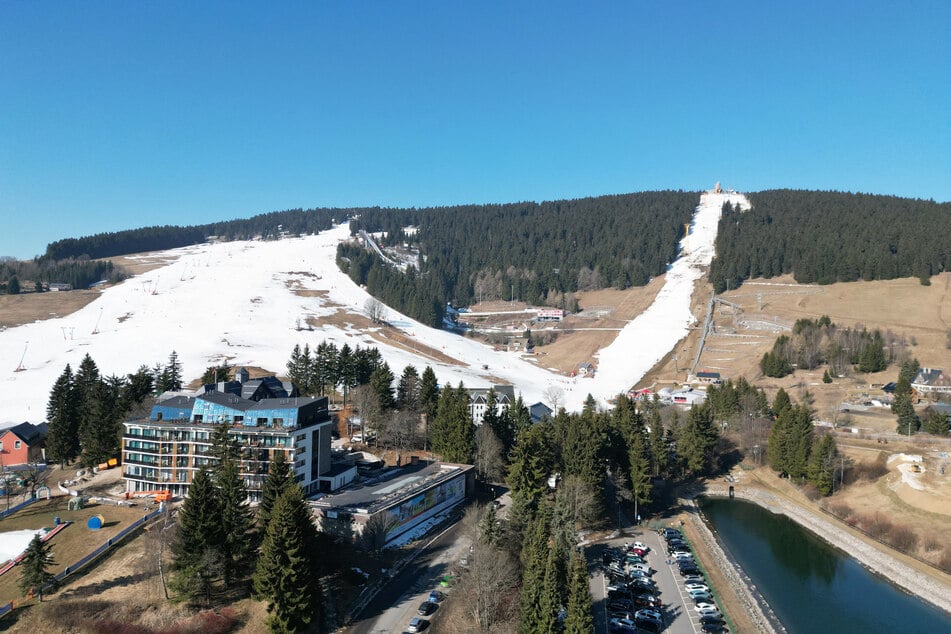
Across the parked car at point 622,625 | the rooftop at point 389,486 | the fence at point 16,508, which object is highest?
the rooftop at point 389,486

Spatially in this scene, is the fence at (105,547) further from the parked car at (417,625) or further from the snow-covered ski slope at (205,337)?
the snow-covered ski slope at (205,337)

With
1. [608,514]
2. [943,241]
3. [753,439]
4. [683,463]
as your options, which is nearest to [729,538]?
[608,514]

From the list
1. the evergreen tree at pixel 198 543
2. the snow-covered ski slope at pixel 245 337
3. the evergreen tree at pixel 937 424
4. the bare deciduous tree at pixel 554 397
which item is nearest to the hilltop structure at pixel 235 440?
the evergreen tree at pixel 198 543

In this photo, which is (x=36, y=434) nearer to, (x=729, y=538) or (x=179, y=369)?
(x=179, y=369)

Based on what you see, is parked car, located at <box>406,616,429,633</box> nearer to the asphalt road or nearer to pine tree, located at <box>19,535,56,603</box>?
the asphalt road

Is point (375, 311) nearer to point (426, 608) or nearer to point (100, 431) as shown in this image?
point (100, 431)

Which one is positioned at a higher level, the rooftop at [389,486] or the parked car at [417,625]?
the rooftop at [389,486]

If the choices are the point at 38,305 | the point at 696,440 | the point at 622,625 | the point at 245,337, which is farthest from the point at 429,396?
the point at 38,305
